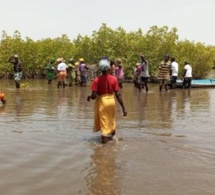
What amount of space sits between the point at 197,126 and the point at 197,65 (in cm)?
2209

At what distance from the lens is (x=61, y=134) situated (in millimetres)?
7887

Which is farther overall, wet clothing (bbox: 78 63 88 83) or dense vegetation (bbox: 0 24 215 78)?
dense vegetation (bbox: 0 24 215 78)

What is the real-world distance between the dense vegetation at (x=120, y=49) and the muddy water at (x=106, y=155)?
56.6ft

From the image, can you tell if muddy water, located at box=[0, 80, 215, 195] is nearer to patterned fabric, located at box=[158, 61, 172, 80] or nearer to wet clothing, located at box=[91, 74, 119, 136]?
wet clothing, located at box=[91, 74, 119, 136]

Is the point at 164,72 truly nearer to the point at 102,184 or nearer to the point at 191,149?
the point at 191,149

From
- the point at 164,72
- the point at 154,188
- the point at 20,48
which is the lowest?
the point at 154,188

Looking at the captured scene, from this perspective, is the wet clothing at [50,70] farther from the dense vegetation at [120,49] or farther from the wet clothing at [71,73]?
the dense vegetation at [120,49]

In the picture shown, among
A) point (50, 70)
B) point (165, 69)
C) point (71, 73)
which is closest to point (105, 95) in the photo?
point (165, 69)

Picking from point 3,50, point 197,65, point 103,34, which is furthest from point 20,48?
point 197,65

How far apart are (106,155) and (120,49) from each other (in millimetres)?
22712

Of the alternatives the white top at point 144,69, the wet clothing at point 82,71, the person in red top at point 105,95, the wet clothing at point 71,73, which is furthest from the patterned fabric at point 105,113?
the wet clothing at point 71,73

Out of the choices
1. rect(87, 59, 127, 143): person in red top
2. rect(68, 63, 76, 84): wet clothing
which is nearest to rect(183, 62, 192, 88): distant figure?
rect(68, 63, 76, 84): wet clothing

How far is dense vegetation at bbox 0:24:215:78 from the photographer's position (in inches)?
1091

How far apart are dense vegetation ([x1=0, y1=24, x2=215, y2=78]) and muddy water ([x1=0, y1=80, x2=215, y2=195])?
17.2 metres
